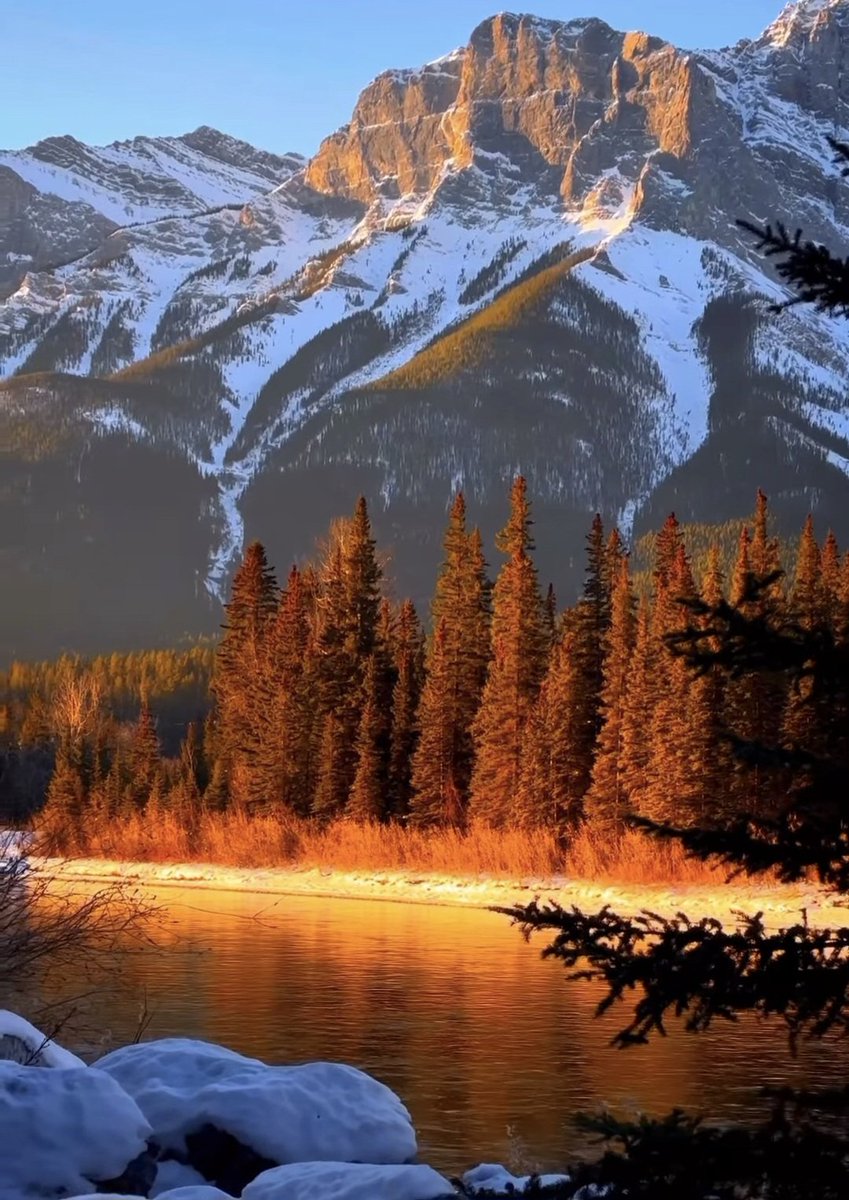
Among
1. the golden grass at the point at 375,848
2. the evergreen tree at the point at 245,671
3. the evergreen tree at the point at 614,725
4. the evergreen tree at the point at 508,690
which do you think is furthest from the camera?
the evergreen tree at the point at 245,671

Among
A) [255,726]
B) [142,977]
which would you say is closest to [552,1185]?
[142,977]

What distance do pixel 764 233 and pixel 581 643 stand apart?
6326 cm

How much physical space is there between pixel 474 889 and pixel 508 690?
1315 cm

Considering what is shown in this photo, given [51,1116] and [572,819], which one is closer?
[51,1116]

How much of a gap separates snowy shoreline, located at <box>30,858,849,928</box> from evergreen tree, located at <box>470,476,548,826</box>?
7.23 metres

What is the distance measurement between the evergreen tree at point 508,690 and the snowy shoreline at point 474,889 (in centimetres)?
723

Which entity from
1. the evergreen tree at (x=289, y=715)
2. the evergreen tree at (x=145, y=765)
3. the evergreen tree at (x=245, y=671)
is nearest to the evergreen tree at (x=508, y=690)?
the evergreen tree at (x=289, y=715)

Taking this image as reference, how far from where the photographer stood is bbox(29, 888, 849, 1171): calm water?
21.8 meters

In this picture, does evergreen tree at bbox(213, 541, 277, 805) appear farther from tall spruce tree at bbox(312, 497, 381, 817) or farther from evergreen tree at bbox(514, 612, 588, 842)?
evergreen tree at bbox(514, 612, 588, 842)

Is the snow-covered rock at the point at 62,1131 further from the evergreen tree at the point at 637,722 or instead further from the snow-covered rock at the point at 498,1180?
the evergreen tree at the point at 637,722

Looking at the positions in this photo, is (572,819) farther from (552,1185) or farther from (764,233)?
(764,233)

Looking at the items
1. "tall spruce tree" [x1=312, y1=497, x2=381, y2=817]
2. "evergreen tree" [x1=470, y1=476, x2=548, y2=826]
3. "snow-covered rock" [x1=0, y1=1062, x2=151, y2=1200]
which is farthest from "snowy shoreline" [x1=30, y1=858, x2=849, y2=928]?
"snow-covered rock" [x1=0, y1=1062, x2=151, y2=1200]

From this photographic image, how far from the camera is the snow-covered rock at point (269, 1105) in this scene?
15.7 meters

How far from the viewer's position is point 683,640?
643cm
